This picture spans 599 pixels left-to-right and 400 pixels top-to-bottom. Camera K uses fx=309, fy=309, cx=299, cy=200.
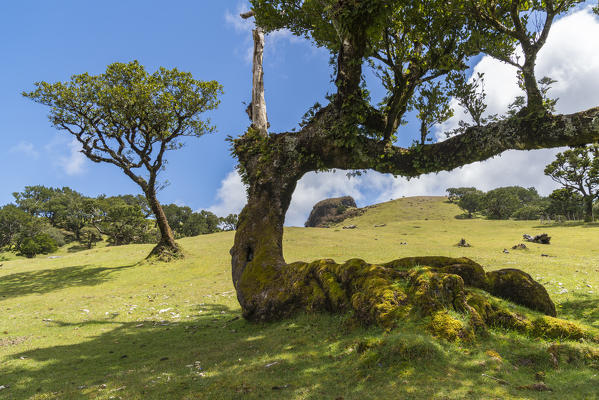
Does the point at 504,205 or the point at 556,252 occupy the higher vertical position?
the point at 504,205

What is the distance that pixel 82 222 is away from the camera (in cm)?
7556

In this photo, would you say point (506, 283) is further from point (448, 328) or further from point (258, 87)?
point (258, 87)

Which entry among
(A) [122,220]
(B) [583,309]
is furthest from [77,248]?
(B) [583,309]

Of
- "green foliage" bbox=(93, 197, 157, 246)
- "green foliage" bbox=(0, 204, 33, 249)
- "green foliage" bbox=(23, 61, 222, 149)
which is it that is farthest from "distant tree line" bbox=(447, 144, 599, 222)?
"green foliage" bbox=(0, 204, 33, 249)

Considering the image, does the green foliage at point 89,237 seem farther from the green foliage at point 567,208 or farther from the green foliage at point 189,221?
the green foliage at point 567,208

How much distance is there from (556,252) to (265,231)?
2719 cm

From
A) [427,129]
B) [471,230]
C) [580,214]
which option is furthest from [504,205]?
[427,129]

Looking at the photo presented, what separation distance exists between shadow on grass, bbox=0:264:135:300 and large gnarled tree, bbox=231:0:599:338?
1732cm

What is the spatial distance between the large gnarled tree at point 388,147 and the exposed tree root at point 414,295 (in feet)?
0.10

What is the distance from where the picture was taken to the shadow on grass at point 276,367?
4633mm

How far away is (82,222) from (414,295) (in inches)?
3486

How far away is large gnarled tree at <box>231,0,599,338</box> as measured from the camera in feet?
23.0

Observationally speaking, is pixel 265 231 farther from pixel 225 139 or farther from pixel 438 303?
pixel 438 303

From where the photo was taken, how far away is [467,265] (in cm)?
886
